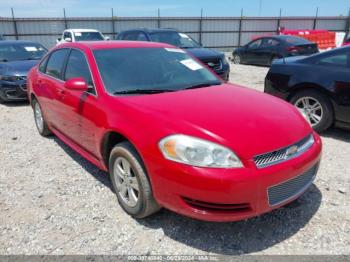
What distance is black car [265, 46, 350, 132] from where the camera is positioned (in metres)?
4.79

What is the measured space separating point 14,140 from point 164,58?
3094 millimetres

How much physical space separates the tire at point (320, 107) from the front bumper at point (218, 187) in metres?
2.72

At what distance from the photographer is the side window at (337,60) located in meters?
4.88

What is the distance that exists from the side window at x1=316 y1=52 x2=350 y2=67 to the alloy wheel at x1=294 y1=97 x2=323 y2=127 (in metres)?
0.59

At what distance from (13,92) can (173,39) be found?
4.95 m

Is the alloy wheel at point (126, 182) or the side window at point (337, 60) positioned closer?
the alloy wheel at point (126, 182)

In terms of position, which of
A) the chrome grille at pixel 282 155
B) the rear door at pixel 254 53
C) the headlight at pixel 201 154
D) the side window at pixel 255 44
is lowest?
the rear door at pixel 254 53

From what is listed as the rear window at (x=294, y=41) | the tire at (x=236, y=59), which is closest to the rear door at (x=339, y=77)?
the rear window at (x=294, y=41)

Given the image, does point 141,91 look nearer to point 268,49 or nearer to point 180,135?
point 180,135

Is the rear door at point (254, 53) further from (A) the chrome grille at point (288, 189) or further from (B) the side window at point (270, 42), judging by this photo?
(A) the chrome grille at point (288, 189)

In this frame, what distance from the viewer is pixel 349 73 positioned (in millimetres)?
4719

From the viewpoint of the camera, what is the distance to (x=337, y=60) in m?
5.00

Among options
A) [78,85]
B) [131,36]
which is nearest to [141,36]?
[131,36]

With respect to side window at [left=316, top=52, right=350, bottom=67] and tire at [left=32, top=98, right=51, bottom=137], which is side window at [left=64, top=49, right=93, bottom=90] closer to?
tire at [left=32, top=98, right=51, bottom=137]
